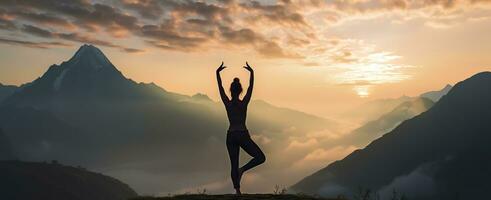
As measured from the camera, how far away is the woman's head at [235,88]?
14.2 meters

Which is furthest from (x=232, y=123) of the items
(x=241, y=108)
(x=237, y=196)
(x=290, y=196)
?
(x=290, y=196)

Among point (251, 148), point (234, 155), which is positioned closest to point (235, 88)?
point (251, 148)

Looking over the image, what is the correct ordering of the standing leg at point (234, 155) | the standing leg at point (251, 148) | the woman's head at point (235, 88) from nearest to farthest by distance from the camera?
the standing leg at point (251, 148) → the standing leg at point (234, 155) → the woman's head at point (235, 88)

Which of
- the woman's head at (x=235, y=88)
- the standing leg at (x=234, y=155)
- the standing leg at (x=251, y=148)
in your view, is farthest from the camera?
the woman's head at (x=235, y=88)

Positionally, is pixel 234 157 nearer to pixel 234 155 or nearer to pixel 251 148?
→ pixel 234 155

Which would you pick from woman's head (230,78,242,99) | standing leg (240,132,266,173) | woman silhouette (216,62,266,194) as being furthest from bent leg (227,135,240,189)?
woman's head (230,78,242,99)

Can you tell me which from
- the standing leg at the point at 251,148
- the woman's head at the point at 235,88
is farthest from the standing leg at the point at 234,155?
the woman's head at the point at 235,88

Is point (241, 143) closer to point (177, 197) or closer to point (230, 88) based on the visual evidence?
point (230, 88)

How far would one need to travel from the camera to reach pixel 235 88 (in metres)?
14.3

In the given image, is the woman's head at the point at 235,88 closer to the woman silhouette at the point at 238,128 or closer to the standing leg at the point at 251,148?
the woman silhouette at the point at 238,128

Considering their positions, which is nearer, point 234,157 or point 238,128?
point 238,128

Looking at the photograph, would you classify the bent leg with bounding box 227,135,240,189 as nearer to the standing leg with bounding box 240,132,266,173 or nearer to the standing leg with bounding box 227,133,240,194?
the standing leg with bounding box 227,133,240,194

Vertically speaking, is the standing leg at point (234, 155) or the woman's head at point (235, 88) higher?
the woman's head at point (235, 88)

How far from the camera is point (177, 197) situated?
16.8 metres
